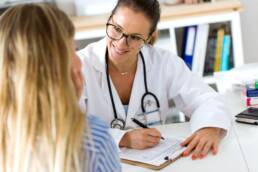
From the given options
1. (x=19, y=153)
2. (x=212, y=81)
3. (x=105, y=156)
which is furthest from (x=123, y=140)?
(x=212, y=81)

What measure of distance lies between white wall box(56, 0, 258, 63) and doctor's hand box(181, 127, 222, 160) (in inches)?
63.0

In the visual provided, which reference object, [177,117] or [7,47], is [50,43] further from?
[177,117]

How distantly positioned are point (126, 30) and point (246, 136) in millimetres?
585

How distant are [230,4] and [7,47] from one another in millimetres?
1907

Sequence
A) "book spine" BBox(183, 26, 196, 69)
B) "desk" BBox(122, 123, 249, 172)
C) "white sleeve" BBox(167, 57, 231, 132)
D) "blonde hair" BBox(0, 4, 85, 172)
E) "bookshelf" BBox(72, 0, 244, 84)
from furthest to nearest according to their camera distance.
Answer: "book spine" BBox(183, 26, 196, 69) → "bookshelf" BBox(72, 0, 244, 84) → "white sleeve" BBox(167, 57, 231, 132) → "desk" BBox(122, 123, 249, 172) → "blonde hair" BBox(0, 4, 85, 172)

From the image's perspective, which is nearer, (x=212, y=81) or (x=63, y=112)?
→ (x=63, y=112)

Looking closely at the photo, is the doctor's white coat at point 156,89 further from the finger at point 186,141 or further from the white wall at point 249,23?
the white wall at point 249,23

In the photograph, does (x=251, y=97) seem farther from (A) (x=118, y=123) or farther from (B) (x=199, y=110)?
(A) (x=118, y=123)

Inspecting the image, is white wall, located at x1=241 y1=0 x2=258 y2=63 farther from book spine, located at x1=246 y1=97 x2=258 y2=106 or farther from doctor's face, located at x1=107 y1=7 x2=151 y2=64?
doctor's face, located at x1=107 y1=7 x2=151 y2=64

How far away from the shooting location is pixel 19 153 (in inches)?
35.4

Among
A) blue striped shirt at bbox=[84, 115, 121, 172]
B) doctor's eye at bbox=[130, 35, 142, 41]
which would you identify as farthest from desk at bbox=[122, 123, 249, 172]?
doctor's eye at bbox=[130, 35, 142, 41]

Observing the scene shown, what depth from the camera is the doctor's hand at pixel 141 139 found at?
141 centimetres

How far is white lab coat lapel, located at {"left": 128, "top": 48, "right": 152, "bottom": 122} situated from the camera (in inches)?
66.7

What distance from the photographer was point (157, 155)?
Answer: 1.34 metres
